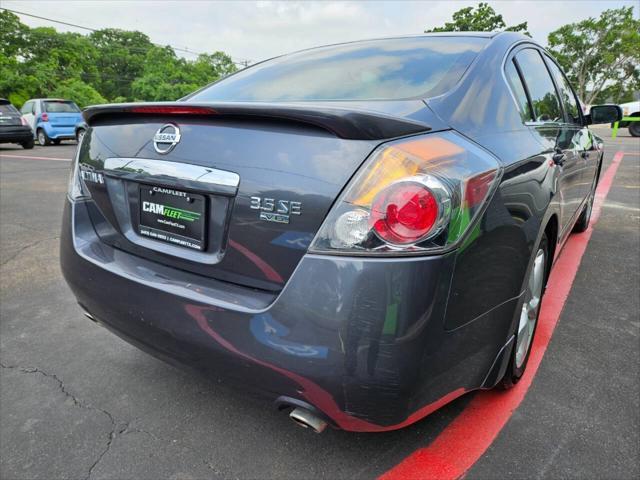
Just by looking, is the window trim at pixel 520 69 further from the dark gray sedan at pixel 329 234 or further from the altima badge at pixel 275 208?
the altima badge at pixel 275 208

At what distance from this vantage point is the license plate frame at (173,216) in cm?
148

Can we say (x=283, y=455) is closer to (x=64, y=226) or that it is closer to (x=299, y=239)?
(x=299, y=239)

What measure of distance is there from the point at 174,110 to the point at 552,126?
6.09 ft

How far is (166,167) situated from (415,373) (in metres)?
1.03

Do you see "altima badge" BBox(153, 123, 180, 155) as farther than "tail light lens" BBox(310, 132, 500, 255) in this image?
Yes

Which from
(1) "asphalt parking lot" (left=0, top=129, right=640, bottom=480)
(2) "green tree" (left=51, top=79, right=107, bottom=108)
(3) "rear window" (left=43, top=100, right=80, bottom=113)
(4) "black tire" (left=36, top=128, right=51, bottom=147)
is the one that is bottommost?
(1) "asphalt parking lot" (left=0, top=129, right=640, bottom=480)

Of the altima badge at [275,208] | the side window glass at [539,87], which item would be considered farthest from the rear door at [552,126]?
the altima badge at [275,208]

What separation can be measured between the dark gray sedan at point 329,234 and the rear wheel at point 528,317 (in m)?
0.09

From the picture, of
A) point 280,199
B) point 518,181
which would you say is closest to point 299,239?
point 280,199

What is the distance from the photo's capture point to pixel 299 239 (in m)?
1.27

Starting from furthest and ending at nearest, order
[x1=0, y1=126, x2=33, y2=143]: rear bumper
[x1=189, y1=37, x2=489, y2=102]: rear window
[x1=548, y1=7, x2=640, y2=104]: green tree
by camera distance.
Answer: [x1=548, y1=7, x2=640, y2=104]: green tree
[x1=0, y1=126, x2=33, y2=143]: rear bumper
[x1=189, y1=37, x2=489, y2=102]: rear window

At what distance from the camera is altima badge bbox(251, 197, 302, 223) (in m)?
1.28

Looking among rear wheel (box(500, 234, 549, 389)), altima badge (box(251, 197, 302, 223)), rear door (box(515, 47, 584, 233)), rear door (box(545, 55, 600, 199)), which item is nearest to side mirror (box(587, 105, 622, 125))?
rear door (box(545, 55, 600, 199))

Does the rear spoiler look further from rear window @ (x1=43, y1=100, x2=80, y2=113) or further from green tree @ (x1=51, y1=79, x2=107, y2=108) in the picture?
green tree @ (x1=51, y1=79, x2=107, y2=108)
